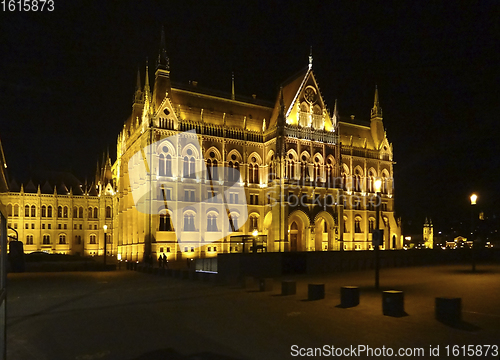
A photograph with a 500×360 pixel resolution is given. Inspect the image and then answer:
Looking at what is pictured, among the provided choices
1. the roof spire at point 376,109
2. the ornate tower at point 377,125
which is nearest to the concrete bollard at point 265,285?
the ornate tower at point 377,125

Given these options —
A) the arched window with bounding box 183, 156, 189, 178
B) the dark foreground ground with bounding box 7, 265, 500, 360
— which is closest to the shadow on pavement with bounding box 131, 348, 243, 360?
the dark foreground ground with bounding box 7, 265, 500, 360

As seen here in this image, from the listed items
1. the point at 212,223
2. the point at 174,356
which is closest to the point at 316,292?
the point at 174,356

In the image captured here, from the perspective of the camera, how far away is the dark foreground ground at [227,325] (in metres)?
10.3

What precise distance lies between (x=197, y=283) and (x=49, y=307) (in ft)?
31.6

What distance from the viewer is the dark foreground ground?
10328 millimetres

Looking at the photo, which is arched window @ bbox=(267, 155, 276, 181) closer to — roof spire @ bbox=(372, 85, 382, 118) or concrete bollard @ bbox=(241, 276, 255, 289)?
roof spire @ bbox=(372, 85, 382, 118)

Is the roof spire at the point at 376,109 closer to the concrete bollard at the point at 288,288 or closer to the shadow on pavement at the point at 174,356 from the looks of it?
the concrete bollard at the point at 288,288

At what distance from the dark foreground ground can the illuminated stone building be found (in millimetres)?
32157

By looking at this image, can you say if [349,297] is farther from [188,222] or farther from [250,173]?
[250,173]

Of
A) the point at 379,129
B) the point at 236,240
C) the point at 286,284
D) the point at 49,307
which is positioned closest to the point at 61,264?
the point at 236,240

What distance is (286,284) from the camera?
743 inches

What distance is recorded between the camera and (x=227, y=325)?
12883mm

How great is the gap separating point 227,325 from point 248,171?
4617cm

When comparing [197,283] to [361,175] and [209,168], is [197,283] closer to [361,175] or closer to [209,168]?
[209,168]
